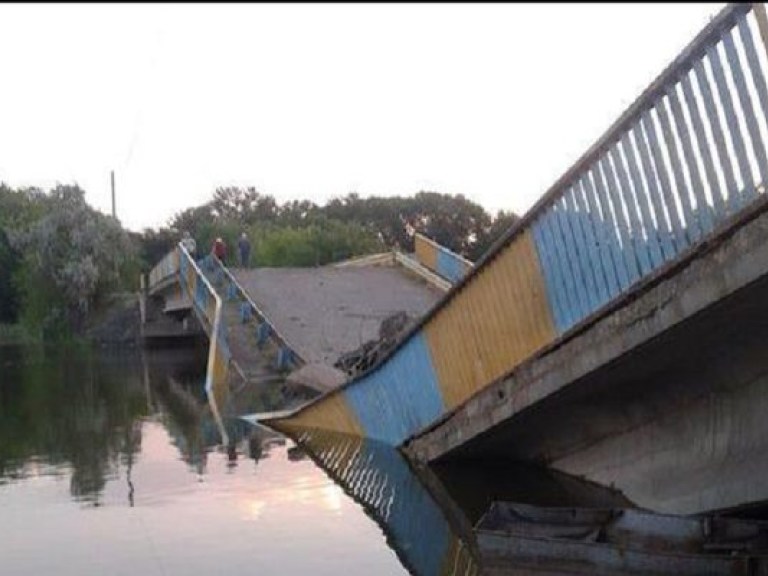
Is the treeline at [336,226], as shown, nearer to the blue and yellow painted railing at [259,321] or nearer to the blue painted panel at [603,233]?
the blue and yellow painted railing at [259,321]

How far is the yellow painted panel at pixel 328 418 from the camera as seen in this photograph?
1423cm

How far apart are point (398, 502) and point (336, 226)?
50995mm

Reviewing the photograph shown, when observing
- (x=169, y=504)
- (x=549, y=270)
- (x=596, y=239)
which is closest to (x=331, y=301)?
(x=169, y=504)

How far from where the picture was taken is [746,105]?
6.47 m

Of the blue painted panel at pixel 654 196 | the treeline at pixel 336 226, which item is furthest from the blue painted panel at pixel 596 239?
the treeline at pixel 336 226

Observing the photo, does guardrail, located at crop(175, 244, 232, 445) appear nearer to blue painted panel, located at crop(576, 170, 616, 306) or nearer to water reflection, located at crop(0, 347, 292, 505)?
water reflection, located at crop(0, 347, 292, 505)

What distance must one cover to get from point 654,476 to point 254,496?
4232 mm

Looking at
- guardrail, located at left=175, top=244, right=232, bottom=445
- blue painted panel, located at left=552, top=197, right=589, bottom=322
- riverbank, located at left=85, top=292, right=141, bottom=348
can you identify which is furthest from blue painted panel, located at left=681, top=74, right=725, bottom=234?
riverbank, located at left=85, top=292, right=141, bottom=348

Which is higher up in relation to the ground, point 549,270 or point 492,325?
point 549,270

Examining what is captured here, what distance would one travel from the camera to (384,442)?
516 inches

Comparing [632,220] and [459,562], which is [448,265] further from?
[632,220]

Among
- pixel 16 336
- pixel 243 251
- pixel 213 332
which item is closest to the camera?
pixel 213 332

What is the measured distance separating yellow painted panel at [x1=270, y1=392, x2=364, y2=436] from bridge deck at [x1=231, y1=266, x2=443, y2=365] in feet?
16.9

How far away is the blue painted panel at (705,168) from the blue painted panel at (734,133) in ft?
0.65
